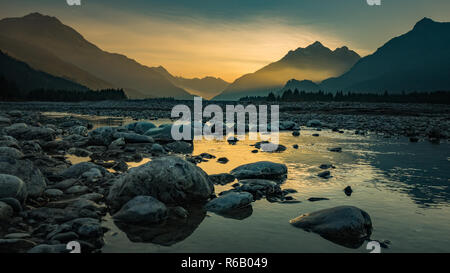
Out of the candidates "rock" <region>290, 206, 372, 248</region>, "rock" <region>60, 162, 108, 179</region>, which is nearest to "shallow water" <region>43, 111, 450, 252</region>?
"rock" <region>290, 206, 372, 248</region>

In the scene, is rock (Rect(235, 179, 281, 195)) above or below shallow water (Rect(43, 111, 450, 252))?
above

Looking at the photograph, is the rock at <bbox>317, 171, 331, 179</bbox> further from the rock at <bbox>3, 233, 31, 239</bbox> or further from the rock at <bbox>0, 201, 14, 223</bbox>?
the rock at <bbox>0, 201, 14, 223</bbox>

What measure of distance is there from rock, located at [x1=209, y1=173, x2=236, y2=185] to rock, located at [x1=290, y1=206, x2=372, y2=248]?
3139mm

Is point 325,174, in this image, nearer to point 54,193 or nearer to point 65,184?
point 65,184

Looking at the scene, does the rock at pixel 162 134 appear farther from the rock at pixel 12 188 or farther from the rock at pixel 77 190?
the rock at pixel 12 188

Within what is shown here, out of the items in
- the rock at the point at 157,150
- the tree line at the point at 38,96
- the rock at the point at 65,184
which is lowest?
the rock at the point at 65,184

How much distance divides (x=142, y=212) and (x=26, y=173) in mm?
3139

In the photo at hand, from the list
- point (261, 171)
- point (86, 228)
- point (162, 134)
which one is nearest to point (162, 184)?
point (86, 228)

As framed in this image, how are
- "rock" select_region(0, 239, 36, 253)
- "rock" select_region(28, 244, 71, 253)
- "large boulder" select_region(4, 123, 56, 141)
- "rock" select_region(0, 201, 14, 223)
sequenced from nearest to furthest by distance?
"rock" select_region(28, 244, 71, 253)
"rock" select_region(0, 239, 36, 253)
"rock" select_region(0, 201, 14, 223)
"large boulder" select_region(4, 123, 56, 141)

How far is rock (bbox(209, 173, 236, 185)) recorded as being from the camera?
8711mm

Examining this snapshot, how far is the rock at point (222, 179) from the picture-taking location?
8711 millimetres

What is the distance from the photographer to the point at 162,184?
6.95m

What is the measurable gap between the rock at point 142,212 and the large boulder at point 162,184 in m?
0.55

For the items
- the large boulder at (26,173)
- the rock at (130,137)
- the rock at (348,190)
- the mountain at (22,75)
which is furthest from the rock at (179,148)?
the mountain at (22,75)
